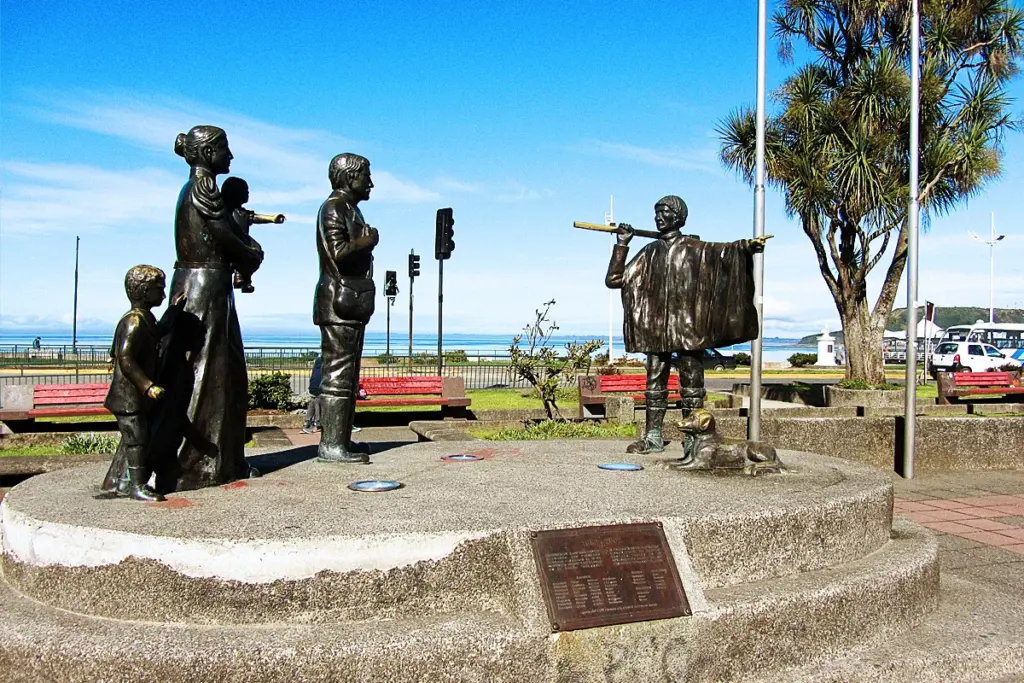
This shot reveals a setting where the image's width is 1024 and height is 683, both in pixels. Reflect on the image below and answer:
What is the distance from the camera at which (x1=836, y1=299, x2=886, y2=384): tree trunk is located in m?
19.2

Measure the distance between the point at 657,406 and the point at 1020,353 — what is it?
4024 cm

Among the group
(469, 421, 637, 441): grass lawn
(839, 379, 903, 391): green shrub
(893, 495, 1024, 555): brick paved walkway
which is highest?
(839, 379, 903, 391): green shrub

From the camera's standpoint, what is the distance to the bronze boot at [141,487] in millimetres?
4355

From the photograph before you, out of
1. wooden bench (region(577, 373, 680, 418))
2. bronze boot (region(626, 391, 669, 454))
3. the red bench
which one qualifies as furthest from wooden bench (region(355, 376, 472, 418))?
bronze boot (region(626, 391, 669, 454))

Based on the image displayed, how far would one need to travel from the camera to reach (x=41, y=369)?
2614 centimetres

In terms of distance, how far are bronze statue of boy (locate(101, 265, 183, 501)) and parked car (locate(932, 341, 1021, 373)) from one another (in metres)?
34.7

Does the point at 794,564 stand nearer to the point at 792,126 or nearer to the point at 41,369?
the point at 792,126

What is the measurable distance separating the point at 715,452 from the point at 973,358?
34.9 metres

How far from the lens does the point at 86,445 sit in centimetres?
923

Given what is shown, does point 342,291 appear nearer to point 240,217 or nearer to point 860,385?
point 240,217

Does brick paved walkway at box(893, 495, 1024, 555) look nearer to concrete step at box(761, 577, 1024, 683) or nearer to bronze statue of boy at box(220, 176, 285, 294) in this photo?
concrete step at box(761, 577, 1024, 683)

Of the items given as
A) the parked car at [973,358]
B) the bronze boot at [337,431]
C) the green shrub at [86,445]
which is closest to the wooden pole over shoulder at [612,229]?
the bronze boot at [337,431]

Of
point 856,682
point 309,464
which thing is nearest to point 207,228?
point 309,464

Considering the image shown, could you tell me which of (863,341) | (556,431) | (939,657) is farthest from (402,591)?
(863,341)
